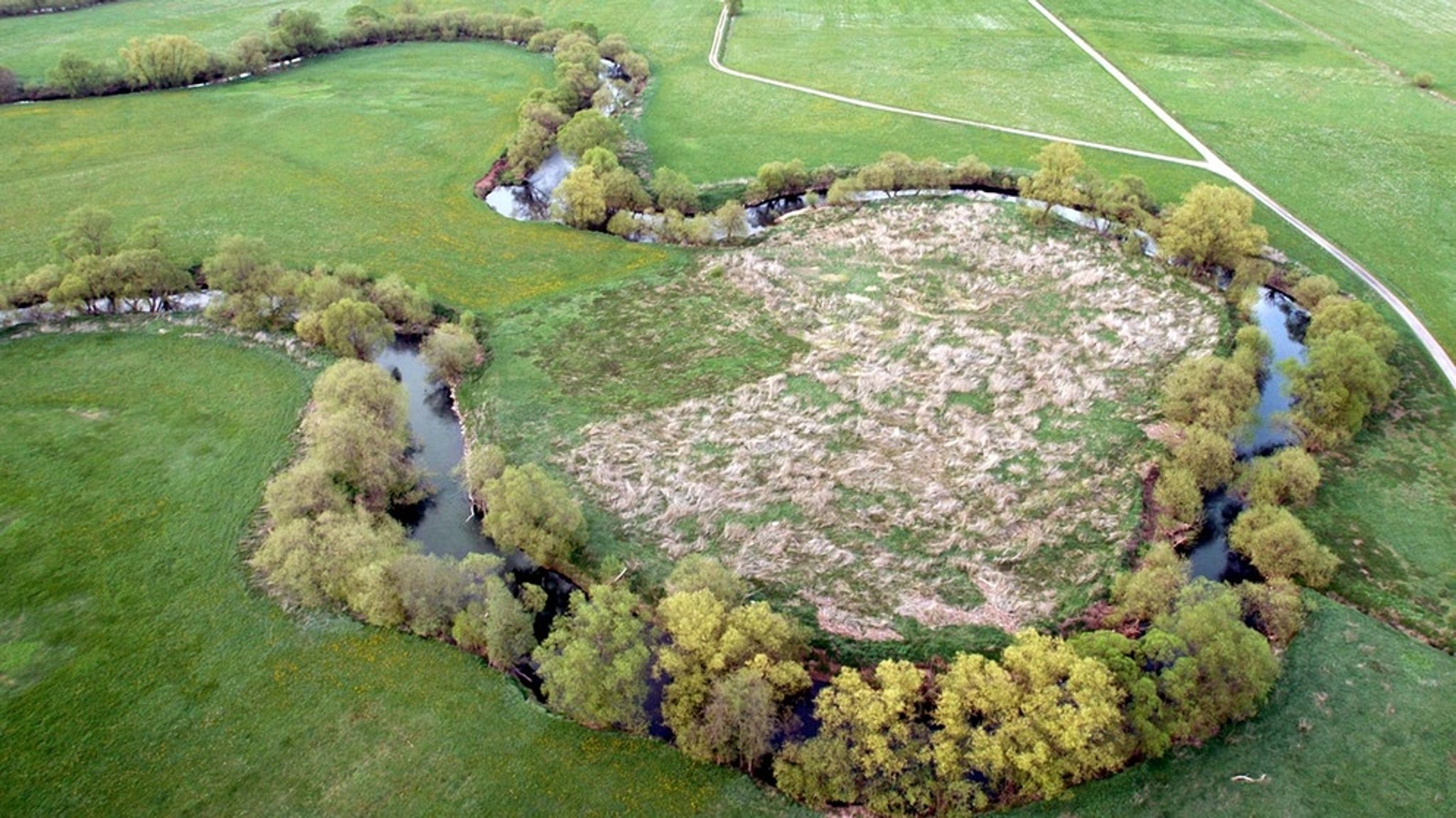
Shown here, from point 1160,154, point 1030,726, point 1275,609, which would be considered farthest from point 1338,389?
point 1160,154

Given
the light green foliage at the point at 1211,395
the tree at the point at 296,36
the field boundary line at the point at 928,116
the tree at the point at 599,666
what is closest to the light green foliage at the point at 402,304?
the tree at the point at 599,666

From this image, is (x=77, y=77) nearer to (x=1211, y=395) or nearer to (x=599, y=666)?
(x=599, y=666)

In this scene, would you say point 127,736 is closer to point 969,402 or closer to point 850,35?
point 969,402

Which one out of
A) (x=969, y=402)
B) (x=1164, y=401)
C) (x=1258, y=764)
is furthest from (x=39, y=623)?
(x=1164, y=401)

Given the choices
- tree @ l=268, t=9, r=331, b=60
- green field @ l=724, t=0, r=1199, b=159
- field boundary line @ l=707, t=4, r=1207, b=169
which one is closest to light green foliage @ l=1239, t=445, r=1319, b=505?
field boundary line @ l=707, t=4, r=1207, b=169

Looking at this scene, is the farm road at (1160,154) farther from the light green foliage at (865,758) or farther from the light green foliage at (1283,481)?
the light green foliage at (865,758)

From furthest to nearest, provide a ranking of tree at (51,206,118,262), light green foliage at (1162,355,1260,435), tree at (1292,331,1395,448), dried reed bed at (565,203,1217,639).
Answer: tree at (51,206,118,262) → tree at (1292,331,1395,448) → light green foliage at (1162,355,1260,435) → dried reed bed at (565,203,1217,639)

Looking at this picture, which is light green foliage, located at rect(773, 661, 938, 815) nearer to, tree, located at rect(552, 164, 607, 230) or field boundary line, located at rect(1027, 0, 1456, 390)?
field boundary line, located at rect(1027, 0, 1456, 390)
